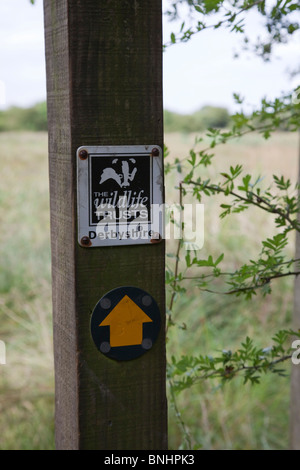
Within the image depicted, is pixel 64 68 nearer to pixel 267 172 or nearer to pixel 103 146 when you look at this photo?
pixel 103 146

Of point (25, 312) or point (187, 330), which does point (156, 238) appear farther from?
point (25, 312)

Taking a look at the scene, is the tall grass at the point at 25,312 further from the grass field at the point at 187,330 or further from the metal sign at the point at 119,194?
the metal sign at the point at 119,194

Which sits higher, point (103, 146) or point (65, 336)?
point (103, 146)

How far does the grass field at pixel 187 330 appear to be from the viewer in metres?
3.27

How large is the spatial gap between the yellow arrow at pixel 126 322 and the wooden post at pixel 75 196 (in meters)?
0.04

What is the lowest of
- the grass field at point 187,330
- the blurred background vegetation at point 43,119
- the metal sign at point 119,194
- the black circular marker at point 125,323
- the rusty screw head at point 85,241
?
the grass field at point 187,330

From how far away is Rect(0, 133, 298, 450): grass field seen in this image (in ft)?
10.7

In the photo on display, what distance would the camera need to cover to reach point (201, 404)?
10.9ft

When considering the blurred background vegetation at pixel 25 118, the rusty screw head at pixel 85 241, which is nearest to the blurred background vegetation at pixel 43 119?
the blurred background vegetation at pixel 25 118

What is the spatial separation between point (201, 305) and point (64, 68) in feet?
10.5

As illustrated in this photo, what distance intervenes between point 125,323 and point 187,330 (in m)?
2.71

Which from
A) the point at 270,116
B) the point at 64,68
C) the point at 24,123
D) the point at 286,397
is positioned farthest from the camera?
the point at 24,123

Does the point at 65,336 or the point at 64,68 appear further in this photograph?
the point at 65,336

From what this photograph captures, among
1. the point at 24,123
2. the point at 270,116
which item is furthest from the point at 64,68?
the point at 24,123
